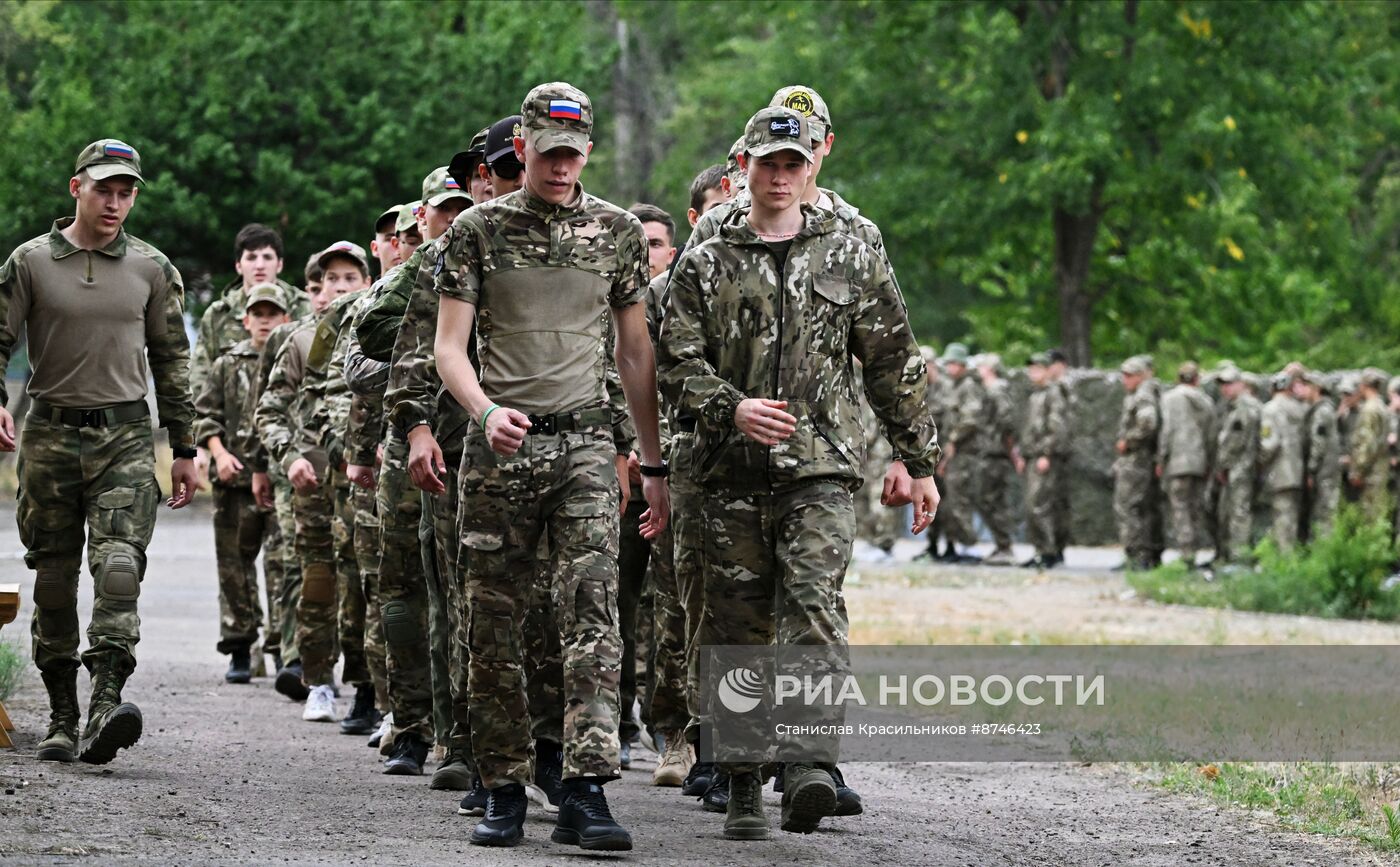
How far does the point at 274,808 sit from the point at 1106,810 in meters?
3.26

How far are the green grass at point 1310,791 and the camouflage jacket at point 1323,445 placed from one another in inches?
571

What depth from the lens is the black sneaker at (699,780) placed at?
8.33m

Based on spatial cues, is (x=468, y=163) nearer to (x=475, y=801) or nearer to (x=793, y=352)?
(x=793, y=352)

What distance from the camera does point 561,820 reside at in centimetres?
690

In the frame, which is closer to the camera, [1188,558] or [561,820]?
[561,820]

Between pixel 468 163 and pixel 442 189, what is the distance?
6.0 inches

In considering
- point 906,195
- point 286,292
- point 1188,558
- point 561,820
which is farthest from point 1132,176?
point 561,820

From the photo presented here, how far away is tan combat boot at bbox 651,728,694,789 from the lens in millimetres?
8664

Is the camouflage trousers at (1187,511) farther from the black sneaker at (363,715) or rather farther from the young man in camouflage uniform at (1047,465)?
the black sneaker at (363,715)

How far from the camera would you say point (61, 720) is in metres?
8.52

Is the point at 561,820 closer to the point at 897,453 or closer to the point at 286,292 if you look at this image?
the point at 897,453

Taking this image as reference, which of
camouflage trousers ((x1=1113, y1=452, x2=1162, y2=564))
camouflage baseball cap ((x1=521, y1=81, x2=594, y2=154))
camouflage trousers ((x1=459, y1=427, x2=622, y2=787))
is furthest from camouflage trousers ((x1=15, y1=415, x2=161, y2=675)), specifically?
camouflage trousers ((x1=1113, y1=452, x2=1162, y2=564))

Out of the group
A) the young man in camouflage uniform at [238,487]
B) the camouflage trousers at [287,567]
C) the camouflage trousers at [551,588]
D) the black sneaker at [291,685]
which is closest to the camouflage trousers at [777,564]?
the camouflage trousers at [551,588]

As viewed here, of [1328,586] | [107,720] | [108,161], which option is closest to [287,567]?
[108,161]
